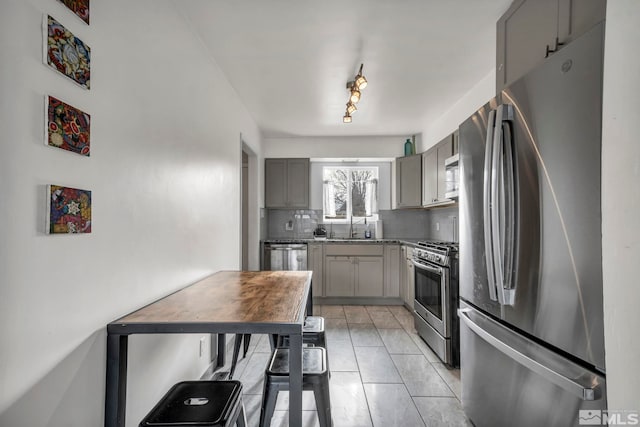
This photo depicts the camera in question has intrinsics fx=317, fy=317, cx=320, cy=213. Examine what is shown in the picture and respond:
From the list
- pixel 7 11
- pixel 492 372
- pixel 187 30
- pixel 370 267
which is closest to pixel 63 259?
pixel 7 11

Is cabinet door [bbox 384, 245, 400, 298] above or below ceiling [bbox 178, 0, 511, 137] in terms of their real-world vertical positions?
below

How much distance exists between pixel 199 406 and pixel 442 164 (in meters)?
3.36

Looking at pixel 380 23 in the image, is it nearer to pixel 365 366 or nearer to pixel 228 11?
pixel 228 11

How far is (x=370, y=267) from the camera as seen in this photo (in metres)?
4.69

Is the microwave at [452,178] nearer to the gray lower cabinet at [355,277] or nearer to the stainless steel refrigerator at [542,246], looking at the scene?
the stainless steel refrigerator at [542,246]

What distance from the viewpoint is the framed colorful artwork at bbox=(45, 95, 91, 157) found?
1038 millimetres

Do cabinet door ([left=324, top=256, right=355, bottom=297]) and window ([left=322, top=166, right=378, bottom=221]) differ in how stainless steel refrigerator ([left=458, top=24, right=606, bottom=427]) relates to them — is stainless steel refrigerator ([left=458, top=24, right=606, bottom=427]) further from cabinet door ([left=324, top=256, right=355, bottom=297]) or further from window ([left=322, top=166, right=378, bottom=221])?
window ([left=322, top=166, right=378, bottom=221])

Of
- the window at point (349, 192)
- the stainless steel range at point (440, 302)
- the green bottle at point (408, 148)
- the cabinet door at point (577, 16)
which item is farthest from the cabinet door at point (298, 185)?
the cabinet door at point (577, 16)

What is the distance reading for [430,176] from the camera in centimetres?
411

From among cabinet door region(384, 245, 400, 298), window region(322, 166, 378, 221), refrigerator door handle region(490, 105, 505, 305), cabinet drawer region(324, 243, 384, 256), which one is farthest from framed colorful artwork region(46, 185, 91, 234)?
window region(322, 166, 378, 221)

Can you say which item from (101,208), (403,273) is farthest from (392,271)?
(101,208)

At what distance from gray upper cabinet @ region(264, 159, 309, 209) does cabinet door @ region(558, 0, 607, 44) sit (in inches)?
149

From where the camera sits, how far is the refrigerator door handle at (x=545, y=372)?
102 cm

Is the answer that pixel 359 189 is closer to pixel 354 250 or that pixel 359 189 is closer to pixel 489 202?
pixel 354 250
